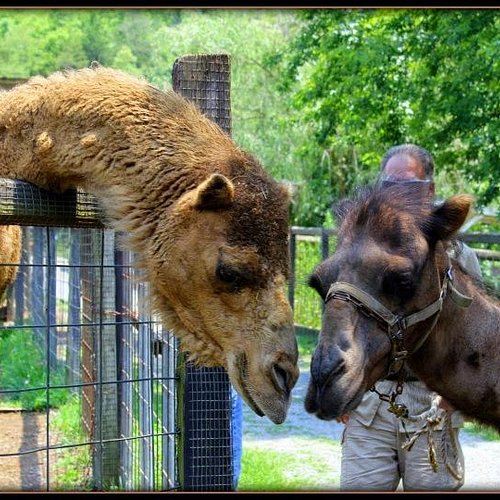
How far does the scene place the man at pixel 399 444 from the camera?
4859 mm

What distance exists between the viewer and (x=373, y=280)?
391 centimetres

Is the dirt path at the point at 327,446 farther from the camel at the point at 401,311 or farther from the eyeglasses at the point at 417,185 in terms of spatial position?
the eyeglasses at the point at 417,185

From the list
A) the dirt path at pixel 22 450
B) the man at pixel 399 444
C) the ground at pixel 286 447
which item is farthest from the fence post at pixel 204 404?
the ground at pixel 286 447

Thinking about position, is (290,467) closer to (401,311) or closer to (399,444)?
(399,444)

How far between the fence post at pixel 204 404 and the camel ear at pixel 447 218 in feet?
3.52

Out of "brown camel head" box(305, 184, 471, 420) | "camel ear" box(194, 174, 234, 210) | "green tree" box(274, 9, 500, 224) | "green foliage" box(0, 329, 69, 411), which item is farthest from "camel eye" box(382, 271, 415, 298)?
"green tree" box(274, 9, 500, 224)

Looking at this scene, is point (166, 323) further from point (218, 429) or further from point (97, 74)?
point (97, 74)

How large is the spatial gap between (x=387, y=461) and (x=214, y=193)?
228 centimetres

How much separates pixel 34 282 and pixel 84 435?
759 cm

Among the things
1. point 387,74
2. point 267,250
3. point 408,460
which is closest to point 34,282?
point 387,74

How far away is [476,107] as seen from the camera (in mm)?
12594

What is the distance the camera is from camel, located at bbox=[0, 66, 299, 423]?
11.5 ft

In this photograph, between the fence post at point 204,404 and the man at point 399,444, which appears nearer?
the fence post at point 204,404

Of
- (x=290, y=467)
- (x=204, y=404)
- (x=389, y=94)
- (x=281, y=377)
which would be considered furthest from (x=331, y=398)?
(x=389, y=94)
